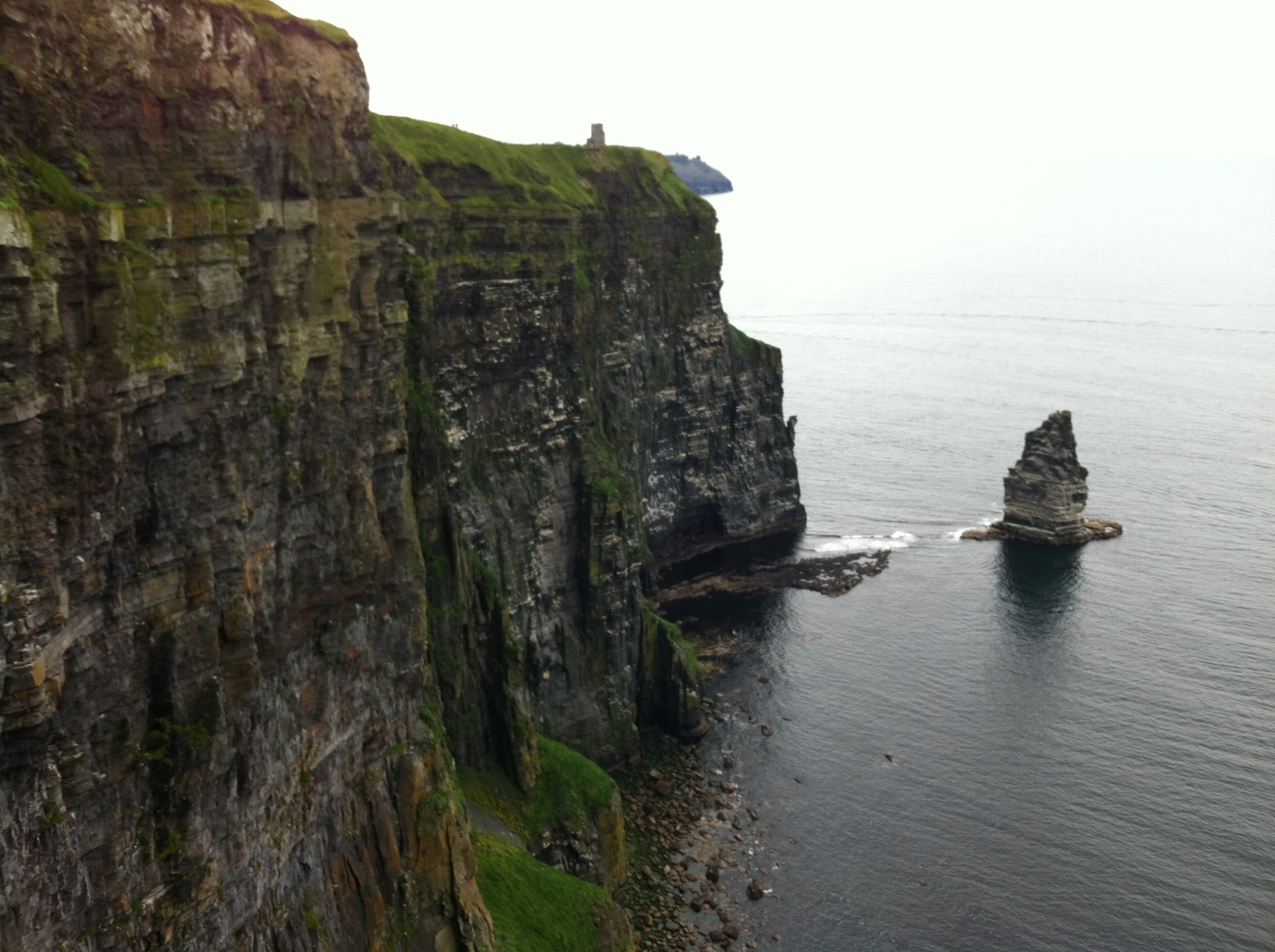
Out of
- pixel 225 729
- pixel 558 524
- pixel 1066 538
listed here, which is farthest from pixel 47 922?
pixel 1066 538

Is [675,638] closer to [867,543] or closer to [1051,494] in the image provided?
[867,543]

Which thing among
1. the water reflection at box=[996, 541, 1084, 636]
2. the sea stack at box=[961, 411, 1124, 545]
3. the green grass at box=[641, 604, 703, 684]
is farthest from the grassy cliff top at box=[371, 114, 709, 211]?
the sea stack at box=[961, 411, 1124, 545]

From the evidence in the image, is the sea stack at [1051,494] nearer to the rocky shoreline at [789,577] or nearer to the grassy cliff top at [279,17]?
the rocky shoreline at [789,577]

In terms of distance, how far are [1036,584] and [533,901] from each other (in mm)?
77038

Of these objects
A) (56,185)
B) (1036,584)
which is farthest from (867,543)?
(56,185)

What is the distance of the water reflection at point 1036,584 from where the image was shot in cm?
11012

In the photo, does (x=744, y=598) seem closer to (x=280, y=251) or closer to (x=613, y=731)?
(x=613, y=731)

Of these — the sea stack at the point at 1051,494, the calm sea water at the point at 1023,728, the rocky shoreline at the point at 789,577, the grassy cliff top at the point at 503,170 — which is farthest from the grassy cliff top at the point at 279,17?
the sea stack at the point at 1051,494

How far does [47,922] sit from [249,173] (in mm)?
21392

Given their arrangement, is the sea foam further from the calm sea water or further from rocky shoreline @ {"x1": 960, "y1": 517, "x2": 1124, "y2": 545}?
rocky shoreline @ {"x1": 960, "y1": 517, "x2": 1124, "y2": 545}

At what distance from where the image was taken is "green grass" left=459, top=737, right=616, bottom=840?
64938 millimetres

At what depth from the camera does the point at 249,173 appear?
36.9m

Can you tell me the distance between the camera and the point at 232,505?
119 ft

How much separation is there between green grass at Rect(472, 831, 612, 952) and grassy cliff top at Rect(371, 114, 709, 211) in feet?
113
